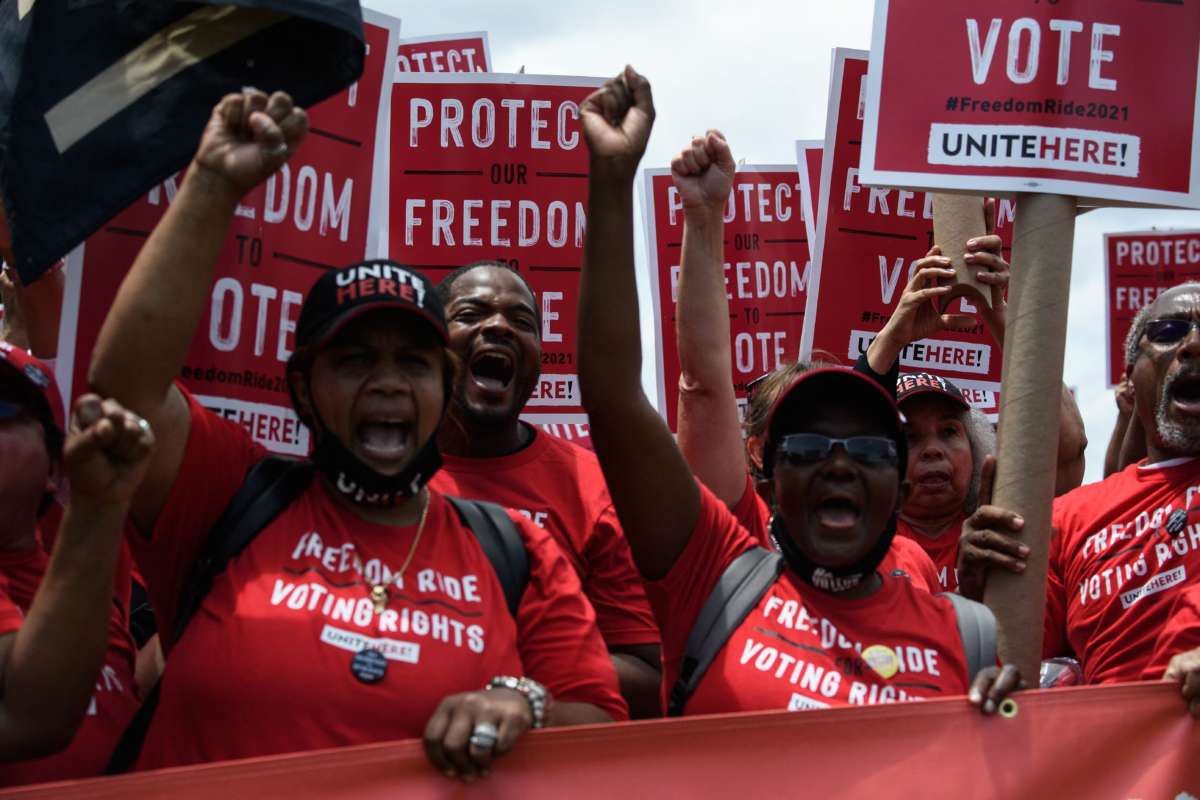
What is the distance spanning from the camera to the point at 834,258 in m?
5.85

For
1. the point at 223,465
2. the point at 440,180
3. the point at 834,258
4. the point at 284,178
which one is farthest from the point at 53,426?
the point at 834,258

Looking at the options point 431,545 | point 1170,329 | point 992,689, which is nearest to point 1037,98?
point 1170,329

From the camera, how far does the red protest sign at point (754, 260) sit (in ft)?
21.6

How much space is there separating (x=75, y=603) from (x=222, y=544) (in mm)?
376

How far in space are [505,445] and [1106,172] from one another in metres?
1.72

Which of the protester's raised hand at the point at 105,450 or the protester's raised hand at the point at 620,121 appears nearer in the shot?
the protester's raised hand at the point at 105,450

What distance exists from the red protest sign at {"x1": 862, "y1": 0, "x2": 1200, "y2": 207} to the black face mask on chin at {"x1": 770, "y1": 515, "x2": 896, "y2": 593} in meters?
1.10

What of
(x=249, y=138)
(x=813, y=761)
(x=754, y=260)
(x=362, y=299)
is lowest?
(x=813, y=761)

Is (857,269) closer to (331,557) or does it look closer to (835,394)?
(835,394)

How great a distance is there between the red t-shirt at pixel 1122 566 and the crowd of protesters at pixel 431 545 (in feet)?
0.05

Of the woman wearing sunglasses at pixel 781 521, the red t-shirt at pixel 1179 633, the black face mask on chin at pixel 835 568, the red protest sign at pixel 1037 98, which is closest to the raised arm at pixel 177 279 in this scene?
the woman wearing sunglasses at pixel 781 521

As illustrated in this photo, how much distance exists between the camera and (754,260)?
6742 mm

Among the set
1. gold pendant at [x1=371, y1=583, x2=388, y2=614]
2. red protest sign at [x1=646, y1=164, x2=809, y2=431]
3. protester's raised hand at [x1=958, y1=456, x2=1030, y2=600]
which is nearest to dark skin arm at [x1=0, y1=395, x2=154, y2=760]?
gold pendant at [x1=371, y1=583, x2=388, y2=614]

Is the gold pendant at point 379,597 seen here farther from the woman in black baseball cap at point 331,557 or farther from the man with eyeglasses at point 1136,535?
the man with eyeglasses at point 1136,535
